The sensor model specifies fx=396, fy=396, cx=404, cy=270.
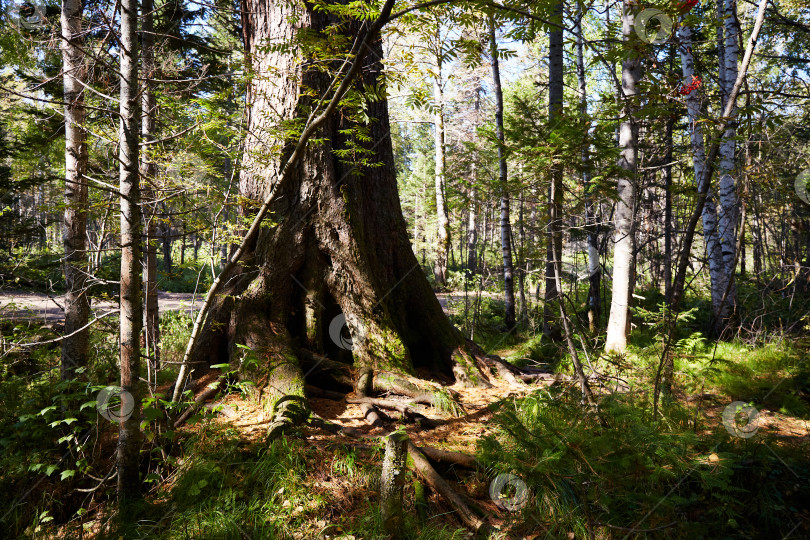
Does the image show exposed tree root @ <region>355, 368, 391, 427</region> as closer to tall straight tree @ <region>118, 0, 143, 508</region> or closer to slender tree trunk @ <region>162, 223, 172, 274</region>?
tall straight tree @ <region>118, 0, 143, 508</region>

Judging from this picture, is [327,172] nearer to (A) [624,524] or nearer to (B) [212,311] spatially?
(B) [212,311]

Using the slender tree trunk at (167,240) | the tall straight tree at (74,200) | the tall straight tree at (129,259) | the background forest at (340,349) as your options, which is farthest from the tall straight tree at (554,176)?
the tall straight tree at (74,200)

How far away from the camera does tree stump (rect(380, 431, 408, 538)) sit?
2590 millimetres

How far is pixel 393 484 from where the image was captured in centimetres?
261

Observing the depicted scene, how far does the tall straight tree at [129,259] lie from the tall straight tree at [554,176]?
10.1ft

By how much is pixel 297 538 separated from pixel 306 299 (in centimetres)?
283

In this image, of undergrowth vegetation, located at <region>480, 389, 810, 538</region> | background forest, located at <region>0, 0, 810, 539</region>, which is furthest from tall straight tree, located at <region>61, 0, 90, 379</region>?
undergrowth vegetation, located at <region>480, 389, 810, 538</region>

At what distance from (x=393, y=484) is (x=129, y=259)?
7.95ft

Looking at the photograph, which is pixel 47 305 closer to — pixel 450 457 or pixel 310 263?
pixel 310 263

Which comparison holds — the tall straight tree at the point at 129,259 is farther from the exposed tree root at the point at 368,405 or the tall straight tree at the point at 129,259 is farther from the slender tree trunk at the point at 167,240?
the exposed tree root at the point at 368,405

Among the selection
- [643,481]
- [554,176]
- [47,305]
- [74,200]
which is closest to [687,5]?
[554,176]

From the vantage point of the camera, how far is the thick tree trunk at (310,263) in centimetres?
462

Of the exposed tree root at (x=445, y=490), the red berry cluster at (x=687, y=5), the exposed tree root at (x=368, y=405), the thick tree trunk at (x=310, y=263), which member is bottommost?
the exposed tree root at (x=445, y=490)

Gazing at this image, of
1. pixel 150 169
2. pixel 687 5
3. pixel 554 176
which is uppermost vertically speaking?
pixel 687 5
